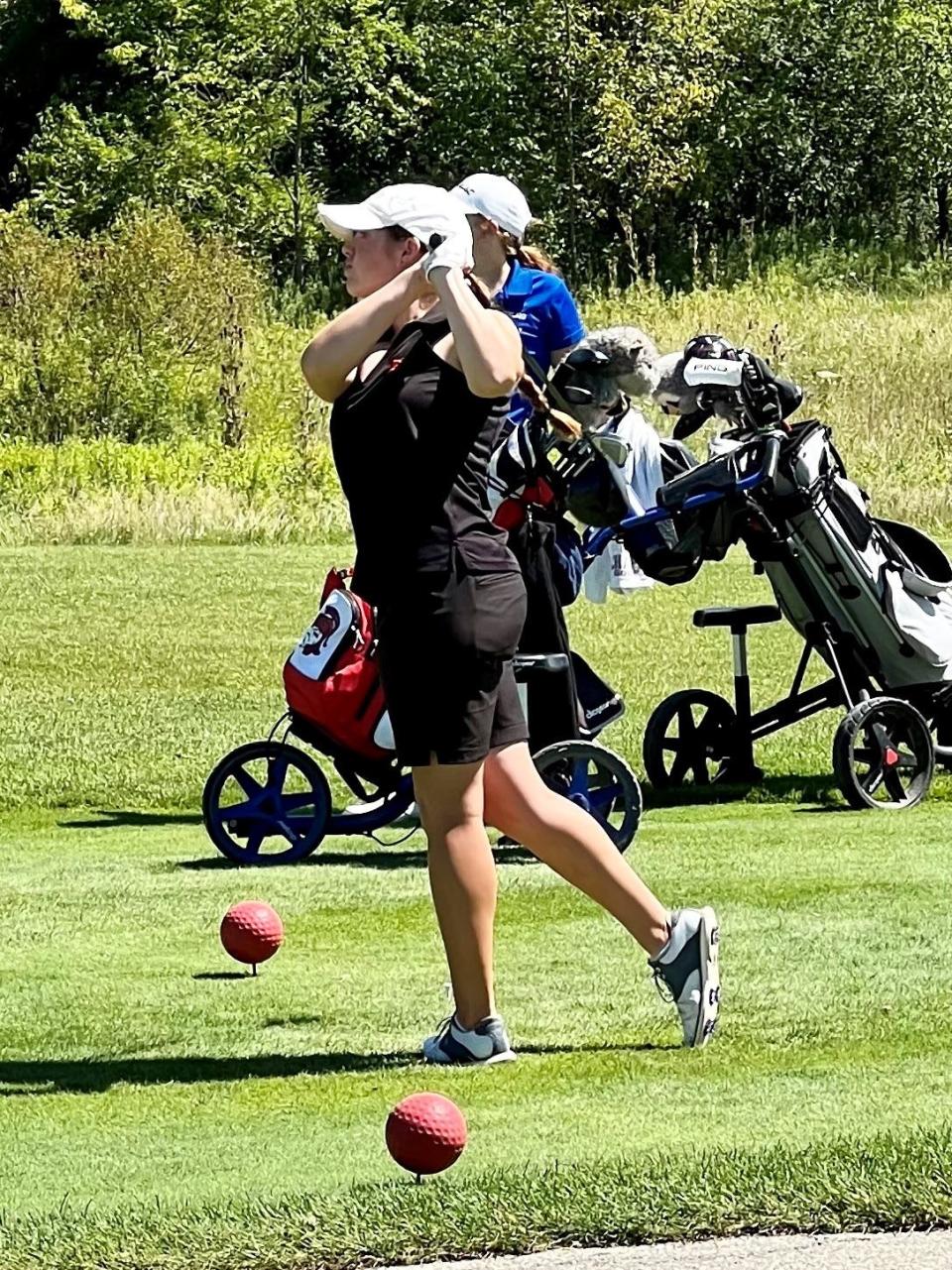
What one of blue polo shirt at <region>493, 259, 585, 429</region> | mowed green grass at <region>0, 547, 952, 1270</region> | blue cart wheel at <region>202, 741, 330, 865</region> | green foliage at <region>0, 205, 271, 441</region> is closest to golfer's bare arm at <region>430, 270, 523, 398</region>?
mowed green grass at <region>0, 547, 952, 1270</region>

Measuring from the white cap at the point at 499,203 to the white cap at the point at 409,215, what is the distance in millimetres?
2340

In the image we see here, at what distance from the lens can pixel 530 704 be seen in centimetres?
866

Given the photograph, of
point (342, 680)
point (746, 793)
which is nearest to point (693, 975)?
point (342, 680)

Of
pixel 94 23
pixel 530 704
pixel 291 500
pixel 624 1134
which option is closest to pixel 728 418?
pixel 530 704

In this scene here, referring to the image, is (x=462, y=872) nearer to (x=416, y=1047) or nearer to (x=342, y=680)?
(x=416, y=1047)

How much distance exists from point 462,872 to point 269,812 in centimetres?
357

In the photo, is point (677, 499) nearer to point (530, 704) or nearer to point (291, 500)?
point (530, 704)

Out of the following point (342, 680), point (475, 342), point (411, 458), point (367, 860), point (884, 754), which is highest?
point (475, 342)

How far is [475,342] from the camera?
16.6 feet

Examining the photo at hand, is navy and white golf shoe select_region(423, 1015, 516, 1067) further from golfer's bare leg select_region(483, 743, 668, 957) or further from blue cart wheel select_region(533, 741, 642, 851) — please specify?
blue cart wheel select_region(533, 741, 642, 851)

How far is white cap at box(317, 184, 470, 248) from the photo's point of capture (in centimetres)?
524

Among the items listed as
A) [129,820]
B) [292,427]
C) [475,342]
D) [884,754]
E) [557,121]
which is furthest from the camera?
[557,121]

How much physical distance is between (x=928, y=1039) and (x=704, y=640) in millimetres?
10121

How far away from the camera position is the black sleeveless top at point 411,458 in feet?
17.0
